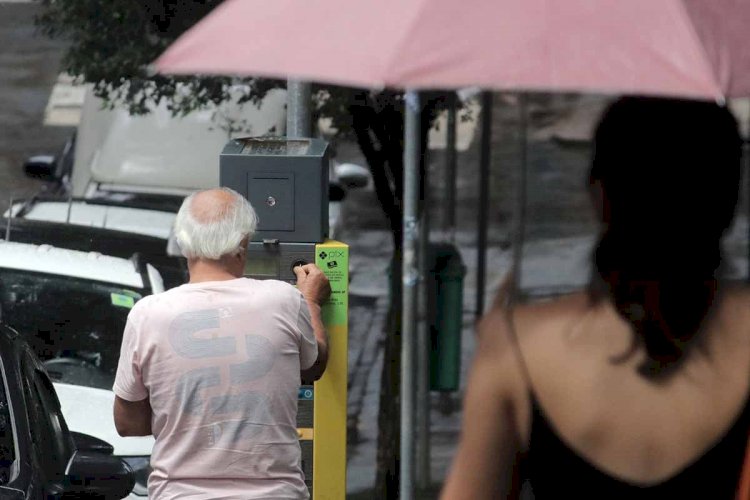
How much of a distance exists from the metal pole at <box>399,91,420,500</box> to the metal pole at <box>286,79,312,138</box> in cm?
54

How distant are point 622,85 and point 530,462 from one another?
2.05 feet

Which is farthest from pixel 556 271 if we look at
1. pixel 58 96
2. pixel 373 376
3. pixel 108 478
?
pixel 108 478

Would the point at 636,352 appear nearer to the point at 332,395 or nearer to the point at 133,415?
the point at 133,415

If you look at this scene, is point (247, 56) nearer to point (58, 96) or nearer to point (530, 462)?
point (530, 462)

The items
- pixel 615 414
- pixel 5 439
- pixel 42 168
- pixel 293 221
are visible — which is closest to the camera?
pixel 615 414

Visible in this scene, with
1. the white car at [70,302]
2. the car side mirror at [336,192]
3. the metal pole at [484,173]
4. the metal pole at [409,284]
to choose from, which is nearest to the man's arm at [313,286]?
the metal pole at [409,284]

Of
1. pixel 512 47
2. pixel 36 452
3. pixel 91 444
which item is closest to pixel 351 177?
pixel 91 444

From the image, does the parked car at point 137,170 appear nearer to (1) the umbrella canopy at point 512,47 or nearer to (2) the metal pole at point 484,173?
(2) the metal pole at point 484,173

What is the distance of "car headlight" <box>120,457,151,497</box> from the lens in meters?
5.93

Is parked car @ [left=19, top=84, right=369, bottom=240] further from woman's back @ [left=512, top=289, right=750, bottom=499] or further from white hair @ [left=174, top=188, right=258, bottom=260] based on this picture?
woman's back @ [left=512, top=289, right=750, bottom=499]

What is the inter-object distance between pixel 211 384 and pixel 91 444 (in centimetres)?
206

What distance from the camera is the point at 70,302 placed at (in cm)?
714

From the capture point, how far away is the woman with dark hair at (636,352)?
2.46 metres

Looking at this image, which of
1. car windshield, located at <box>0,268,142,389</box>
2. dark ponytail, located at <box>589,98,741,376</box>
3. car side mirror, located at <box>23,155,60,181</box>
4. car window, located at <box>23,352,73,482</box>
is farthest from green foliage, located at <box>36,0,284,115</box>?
dark ponytail, located at <box>589,98,741,376</box>
